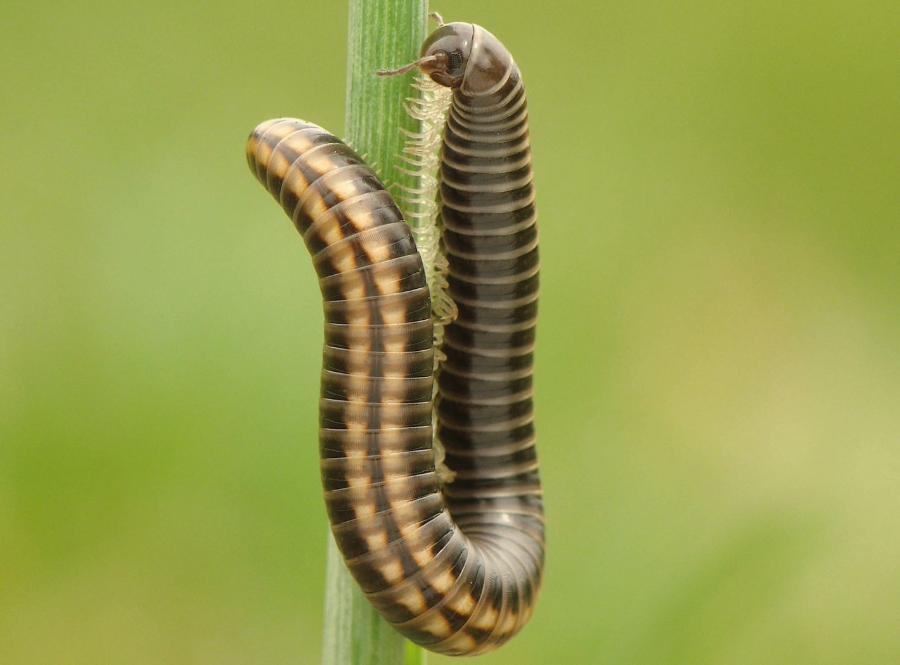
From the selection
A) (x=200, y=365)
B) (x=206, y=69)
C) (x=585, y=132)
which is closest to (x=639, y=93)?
(x=585, y=132)

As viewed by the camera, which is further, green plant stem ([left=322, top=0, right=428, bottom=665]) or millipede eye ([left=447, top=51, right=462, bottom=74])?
millipede eye ([left=447, top=51, right=462, bottom=74])

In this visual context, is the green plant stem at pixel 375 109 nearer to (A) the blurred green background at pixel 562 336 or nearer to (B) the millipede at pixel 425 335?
(B) the millipede at pixel 425 335

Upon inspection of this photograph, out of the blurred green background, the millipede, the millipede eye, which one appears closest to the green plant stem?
the millipede

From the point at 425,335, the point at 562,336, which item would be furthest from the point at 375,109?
the point at 562,336

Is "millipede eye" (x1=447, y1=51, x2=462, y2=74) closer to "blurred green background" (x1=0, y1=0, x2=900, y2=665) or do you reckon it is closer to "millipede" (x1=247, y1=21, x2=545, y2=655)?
"millipede" (x1=247, y1=21, x2=545, y2=655)

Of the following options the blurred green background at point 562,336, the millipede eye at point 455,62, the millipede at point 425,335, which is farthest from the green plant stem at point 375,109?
the blurred green background at point 562,336

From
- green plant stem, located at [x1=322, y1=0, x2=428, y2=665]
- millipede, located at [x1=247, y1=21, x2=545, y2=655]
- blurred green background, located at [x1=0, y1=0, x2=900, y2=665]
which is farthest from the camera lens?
blurred green background, located at [x1=0, y1=0, x2=900, y2=665]

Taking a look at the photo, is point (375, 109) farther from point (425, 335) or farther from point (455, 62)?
point (425, 335)
